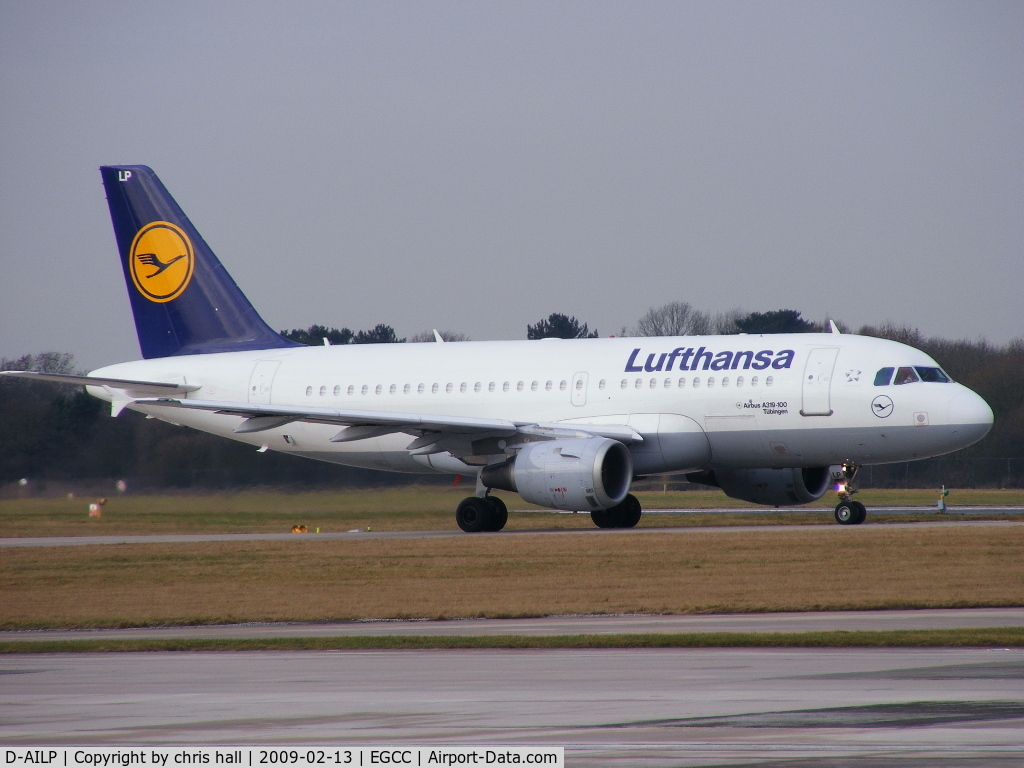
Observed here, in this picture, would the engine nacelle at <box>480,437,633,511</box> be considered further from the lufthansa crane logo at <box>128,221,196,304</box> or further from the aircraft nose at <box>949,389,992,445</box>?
the lufthansa crane logo at <box>128,221,196,304</box>

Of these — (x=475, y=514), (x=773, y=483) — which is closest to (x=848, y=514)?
(x=773, y=483)

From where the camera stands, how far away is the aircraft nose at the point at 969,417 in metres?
25.6

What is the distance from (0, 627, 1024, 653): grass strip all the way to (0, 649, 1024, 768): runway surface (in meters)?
0.39

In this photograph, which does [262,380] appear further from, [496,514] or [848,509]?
[848,509]

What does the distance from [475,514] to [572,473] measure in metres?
3.22

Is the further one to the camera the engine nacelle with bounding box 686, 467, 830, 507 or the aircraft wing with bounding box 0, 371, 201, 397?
the aircraft wing with bounding box 0, 371, 201, 397

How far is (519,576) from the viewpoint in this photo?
1856 cm

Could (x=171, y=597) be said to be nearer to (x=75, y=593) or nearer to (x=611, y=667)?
(x=75, y=593)

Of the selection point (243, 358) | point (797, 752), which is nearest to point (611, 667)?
point (797, 752)

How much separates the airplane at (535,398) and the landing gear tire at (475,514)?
→ 32mm

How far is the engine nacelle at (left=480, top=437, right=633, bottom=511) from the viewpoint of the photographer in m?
25.7

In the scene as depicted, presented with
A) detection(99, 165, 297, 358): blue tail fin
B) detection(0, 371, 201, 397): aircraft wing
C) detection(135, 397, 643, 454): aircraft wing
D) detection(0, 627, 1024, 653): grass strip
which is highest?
detection(99, 165, 297, 358): blue tail fin

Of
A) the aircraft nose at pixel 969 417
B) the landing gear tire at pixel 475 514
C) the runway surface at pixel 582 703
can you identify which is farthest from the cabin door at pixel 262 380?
the runway surface at pixel 582 703

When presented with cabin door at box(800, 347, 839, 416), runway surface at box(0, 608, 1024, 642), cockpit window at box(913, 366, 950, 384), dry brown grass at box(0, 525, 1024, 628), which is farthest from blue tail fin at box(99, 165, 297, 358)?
runway surface at box(0, 608, 1024, 642)
